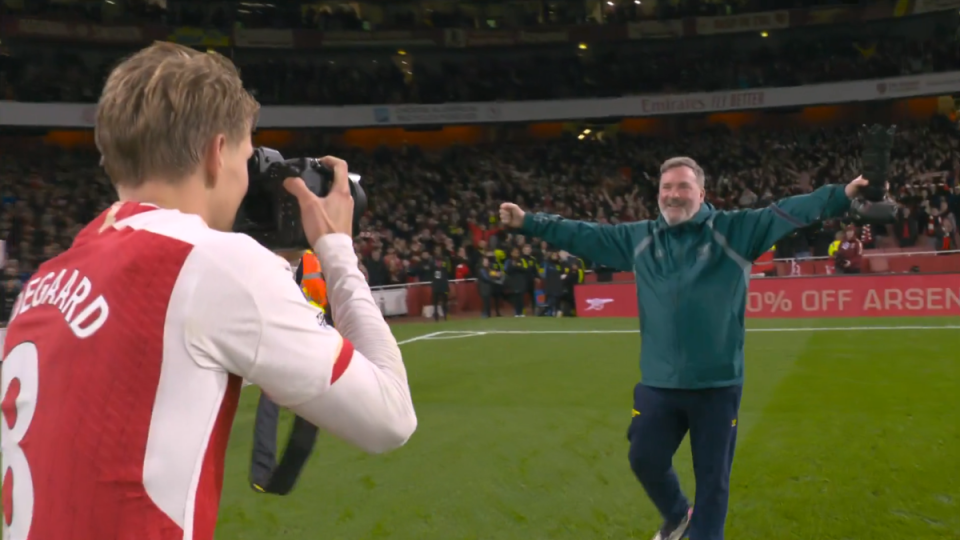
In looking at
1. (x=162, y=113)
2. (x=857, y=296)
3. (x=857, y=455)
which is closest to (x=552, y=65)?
(x=857, y=296)

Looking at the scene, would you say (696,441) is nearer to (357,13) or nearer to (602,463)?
(602,463)

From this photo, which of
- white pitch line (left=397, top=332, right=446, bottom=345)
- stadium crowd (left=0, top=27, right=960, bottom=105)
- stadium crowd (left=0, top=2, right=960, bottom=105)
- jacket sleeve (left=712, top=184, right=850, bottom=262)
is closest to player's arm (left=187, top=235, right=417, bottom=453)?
jacket sleeve (left=712, top=184, right=850, bottom=262)

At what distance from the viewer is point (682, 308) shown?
4.84m

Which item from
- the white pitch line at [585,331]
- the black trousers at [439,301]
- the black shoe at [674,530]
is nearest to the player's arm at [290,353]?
the black shoe at [674,530]

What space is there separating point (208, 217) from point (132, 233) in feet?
0.50

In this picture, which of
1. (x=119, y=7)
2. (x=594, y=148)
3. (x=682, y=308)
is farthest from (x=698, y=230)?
(x=119, y=7)

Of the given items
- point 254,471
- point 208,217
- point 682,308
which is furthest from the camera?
point 682,308

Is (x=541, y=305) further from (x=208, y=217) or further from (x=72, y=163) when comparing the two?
(x=208, y=217)

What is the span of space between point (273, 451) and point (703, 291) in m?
2.54

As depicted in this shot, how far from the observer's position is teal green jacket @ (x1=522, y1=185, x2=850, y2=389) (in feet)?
15.5

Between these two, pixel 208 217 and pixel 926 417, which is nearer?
pixel 208 217

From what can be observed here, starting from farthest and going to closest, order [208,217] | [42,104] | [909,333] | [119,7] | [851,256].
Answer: [119,7], [42,104], [851,256], [909,333], [208,217]

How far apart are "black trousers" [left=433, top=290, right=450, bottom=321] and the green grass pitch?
10170mm

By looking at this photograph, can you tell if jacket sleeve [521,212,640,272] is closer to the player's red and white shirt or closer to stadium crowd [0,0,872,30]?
the player's red and white shirt
